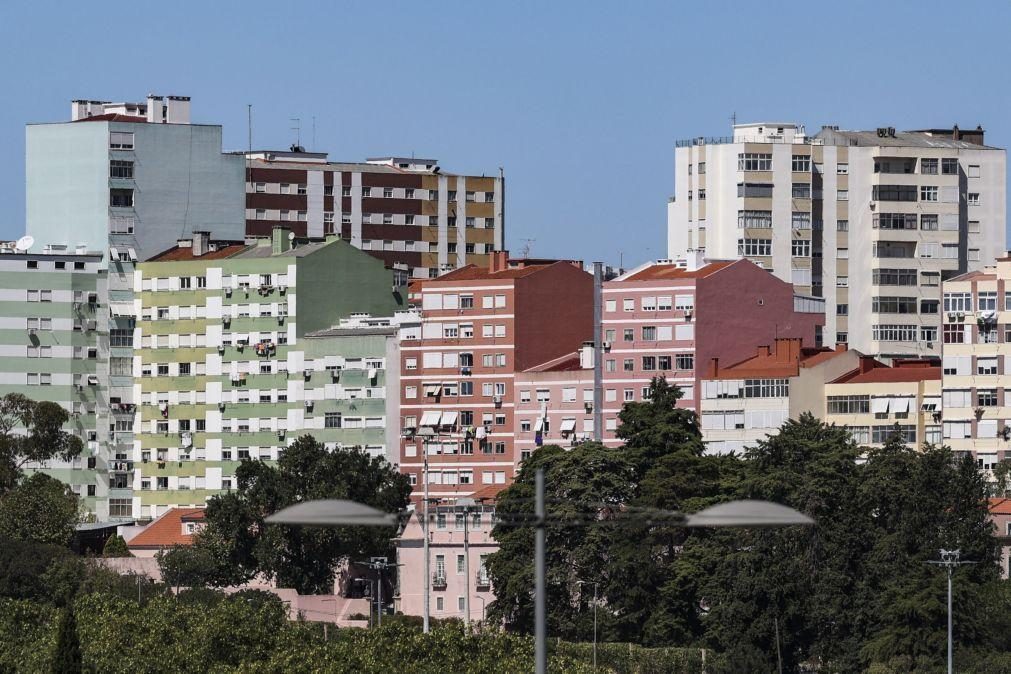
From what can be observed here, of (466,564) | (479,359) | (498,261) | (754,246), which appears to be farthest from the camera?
(754,246)

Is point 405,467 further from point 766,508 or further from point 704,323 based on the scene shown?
point 766,508

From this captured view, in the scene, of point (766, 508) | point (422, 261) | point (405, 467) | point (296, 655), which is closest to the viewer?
point (766, 508)

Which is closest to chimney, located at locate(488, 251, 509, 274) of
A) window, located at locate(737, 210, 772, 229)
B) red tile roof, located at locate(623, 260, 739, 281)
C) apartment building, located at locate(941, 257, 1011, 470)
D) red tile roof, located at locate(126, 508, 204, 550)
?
red tile roof, located at locate(623, 260, 739, 281)

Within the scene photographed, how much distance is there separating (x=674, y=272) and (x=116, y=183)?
3858cm

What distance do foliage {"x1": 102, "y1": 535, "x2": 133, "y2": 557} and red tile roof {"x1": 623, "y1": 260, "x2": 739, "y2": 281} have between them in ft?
98.5

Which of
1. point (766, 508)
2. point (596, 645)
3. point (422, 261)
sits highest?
point (422, 261)

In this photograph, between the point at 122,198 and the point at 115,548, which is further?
the point at 122,198

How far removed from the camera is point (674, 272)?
140 m

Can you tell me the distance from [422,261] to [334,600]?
5729 centimetres

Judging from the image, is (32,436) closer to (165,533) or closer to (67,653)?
(165,533)

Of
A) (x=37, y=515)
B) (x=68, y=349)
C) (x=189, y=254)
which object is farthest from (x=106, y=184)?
(x=37, y=515)

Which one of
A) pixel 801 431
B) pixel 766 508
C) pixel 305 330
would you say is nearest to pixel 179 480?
pixel 305 330

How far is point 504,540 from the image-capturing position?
11712cm

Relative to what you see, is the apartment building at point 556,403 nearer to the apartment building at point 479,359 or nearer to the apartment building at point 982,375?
the apartment building at point 479,359
